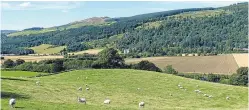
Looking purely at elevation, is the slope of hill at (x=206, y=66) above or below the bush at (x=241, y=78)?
below

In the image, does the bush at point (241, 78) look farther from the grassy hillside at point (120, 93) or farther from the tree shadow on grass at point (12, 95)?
the tree shadow on grass at point (12, 95)

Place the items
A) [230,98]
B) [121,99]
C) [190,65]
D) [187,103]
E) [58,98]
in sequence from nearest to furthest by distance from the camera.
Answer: [58,98]
[121,99]
[187,103]
[230,98]
[190,65]

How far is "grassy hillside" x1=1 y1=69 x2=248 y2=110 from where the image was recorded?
129 feet

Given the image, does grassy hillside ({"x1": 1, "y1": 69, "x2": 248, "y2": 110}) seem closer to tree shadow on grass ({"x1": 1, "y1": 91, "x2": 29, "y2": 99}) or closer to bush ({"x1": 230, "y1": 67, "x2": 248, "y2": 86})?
tree shadow on grass ({"x1": 1, "y1": 91, "x2": 29, "y2": 99})

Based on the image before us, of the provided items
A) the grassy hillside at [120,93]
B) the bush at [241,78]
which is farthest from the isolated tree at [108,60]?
the grassy hillside at [120,93]

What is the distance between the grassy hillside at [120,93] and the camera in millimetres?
39250

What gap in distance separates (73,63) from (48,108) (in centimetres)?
11481

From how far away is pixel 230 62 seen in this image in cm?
16862

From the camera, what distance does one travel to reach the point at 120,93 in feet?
184

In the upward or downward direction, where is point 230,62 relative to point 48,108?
downward

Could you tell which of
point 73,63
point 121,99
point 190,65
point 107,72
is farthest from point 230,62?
point 121,99

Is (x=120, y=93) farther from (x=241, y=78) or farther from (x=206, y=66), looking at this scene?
(x=206, y=66)

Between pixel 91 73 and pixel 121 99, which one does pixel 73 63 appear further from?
pixel 121 99

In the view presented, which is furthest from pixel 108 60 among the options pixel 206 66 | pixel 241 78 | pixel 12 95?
pixel 12 95
